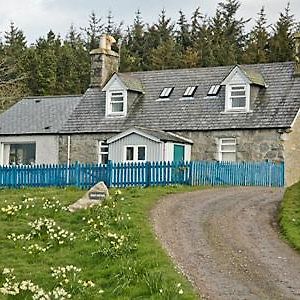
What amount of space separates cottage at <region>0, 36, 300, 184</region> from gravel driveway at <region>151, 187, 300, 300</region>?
11.2m

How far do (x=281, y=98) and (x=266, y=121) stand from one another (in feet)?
6.27

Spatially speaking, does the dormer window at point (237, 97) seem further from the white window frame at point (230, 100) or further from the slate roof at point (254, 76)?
the slate roof at point (254, 76)

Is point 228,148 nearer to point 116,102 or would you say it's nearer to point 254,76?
point 254,76

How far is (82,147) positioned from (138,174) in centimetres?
1146

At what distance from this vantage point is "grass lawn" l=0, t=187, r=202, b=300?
39.4 ft

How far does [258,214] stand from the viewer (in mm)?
20547

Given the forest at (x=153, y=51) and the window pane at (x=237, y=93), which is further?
the forest at (x=153, y=51)

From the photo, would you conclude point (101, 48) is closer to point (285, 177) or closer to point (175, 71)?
point (175, 71)

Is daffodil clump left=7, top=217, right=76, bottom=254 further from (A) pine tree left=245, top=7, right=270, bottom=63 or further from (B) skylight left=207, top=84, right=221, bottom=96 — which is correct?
(A) pine tree left=245, top=7, right=270, bottom=63

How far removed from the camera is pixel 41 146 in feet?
137

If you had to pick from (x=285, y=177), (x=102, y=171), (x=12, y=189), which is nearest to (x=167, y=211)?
(x=102, y=171)

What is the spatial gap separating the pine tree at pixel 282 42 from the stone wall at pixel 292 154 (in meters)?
24.7

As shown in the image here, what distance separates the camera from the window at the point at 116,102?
40156mm

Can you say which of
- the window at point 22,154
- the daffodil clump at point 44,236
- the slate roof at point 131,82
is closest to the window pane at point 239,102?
Result: the slate roof at point 131,82
